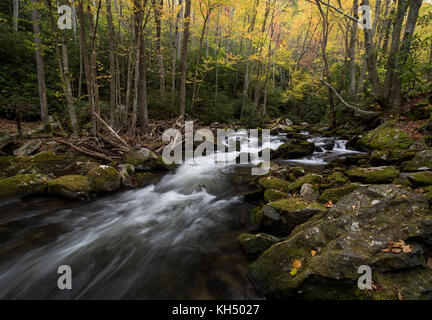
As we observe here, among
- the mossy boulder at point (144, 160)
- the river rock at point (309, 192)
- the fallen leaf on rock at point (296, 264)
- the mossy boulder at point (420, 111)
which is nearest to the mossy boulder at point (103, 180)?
the mossy boulder at point (144, 160)

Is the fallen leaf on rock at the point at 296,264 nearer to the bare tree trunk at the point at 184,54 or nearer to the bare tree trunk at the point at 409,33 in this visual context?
the bare tree trunk at the point at 409,33

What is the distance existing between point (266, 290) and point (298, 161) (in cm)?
651

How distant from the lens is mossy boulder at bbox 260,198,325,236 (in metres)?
3.53

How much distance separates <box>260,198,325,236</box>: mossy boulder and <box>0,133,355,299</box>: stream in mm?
720

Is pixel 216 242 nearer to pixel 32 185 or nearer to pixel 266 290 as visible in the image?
pixel 266 290

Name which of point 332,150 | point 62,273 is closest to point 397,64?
point 332,150

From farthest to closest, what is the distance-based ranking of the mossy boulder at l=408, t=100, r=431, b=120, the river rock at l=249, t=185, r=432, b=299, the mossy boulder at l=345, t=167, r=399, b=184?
the mossy boulder at l=408, t=100, r=431, b=120, the mossy boulder at l=345, t=167, r=399, b=184, the river rock at l=249, t=185, r=432, b=299

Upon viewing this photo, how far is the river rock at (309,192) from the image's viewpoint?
4.21m

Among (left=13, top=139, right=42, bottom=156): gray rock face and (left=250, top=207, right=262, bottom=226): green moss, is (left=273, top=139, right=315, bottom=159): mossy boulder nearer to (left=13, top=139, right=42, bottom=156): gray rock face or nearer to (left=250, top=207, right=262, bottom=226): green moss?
(left=250, top=207, right=262, bottom=226): green moss

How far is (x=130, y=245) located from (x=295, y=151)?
727cm

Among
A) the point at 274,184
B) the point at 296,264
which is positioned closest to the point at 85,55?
the point at 274,184

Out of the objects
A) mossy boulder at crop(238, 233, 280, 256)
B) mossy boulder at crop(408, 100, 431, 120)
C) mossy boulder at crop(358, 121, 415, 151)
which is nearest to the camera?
mossy boulder at crop(238, 233, 280, 256)

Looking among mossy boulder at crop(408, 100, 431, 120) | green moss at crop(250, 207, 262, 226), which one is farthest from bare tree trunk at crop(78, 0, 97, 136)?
mossy boulder at crop(408, 100, 431, 120)

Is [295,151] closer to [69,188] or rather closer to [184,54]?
[184,54]
